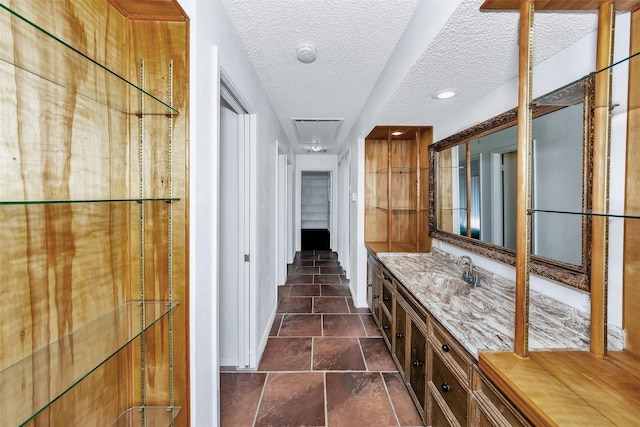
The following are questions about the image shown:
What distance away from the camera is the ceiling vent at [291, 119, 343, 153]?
3673 mm

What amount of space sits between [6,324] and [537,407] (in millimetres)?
1364

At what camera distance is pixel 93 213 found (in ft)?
3.01

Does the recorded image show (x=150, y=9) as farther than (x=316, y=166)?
No

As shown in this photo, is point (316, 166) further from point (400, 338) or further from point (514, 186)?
point (514, 186)

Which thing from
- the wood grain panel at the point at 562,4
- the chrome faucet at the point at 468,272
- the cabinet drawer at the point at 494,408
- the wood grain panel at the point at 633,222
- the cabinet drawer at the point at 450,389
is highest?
the wood grain panel at the point at 562,4

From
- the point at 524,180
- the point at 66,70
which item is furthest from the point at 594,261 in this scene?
the point at 66,70

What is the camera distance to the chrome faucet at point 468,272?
1846 mm

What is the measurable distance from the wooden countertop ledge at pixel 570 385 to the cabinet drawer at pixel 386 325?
1.54 metres

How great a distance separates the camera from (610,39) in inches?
35.3

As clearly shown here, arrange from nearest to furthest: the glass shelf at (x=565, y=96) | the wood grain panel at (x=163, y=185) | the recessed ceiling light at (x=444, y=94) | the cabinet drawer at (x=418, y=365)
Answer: the glass shelf at (x=565, y=96)
the wood grain panel at (x=163, y=185)
the cabinet drawer at (x=418, y=365)
the recessed ceiling light at (x=444, y=94)

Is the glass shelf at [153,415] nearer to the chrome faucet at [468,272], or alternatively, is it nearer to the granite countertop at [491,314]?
the granite countertop at [491,314]

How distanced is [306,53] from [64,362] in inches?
78.8

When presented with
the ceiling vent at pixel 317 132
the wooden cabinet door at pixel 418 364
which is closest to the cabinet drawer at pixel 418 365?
the wooden cabinet door at pixel 418 364

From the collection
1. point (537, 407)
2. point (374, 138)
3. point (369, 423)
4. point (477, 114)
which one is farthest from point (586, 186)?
point (374, 138)
